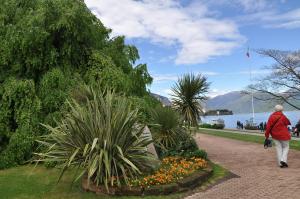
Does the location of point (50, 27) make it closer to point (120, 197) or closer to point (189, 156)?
point (189, 156)

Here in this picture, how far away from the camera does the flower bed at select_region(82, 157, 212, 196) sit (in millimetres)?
8438

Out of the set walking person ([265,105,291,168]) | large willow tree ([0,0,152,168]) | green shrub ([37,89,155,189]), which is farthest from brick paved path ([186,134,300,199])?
large willow tree ([0,0,152,168])

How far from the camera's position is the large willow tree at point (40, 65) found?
13.5 metres

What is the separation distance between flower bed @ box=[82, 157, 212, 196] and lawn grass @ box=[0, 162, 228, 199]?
0.46ft

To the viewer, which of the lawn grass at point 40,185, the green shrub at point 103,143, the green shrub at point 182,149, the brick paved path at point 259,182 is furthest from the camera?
the green shrub at point 182,149

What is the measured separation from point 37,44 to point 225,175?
7.74m

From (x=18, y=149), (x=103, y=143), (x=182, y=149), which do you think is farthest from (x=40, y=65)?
(x=103, y=143)

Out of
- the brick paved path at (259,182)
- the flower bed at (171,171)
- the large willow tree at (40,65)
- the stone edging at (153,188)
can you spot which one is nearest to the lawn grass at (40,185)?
the stone edging at (153,188)

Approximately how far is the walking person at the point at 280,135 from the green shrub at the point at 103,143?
4.07 m

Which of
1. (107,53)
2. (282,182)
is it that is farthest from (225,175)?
(107,53)

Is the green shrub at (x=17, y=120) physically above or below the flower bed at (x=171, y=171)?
above

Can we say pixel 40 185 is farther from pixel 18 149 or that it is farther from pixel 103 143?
pixel 18 149

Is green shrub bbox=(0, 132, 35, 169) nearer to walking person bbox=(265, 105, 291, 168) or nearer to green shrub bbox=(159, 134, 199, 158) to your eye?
green shrub bbox=(159, 134, 199, 158)

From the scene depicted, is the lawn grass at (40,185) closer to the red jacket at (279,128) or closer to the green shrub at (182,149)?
the green shrub at (182,149)
